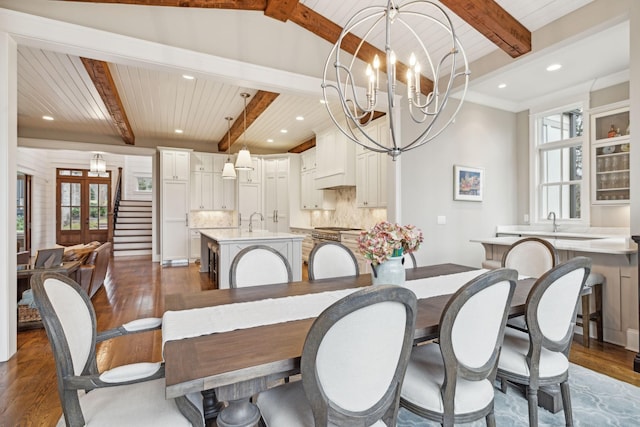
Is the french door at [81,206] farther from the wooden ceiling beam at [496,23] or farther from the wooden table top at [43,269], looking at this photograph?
the wooden ceiling beam at [496,23]

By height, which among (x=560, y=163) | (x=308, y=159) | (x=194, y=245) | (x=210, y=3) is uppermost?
(x=210, y=3)

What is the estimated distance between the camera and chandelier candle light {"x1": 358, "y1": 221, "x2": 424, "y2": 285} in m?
1.80

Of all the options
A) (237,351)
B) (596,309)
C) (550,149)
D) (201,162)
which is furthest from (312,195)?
(237,351)

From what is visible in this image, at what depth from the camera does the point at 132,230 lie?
32.5 ft

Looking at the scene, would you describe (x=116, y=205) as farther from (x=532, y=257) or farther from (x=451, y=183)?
(x=532, y=257)

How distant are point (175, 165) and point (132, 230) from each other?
3.64m

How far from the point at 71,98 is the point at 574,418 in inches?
266

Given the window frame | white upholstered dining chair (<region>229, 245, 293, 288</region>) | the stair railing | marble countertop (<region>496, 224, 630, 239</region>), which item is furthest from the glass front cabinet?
the stair railing

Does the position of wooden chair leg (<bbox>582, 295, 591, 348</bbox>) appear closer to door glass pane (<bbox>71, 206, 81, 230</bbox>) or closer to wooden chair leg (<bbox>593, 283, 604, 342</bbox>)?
wooden chair leg (<bbox>593, 283, 604, 342</bbox>)

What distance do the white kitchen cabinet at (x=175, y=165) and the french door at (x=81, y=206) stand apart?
4594mm

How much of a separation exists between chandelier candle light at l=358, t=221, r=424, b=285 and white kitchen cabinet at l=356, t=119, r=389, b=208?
9.71 ft

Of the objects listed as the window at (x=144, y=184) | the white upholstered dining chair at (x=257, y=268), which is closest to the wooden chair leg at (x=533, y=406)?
the white upholstered dining chair at (x=257, y=268)

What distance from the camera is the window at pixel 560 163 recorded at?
4785 millimetres

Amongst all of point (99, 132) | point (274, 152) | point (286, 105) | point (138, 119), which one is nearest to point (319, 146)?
point (286, 105)
